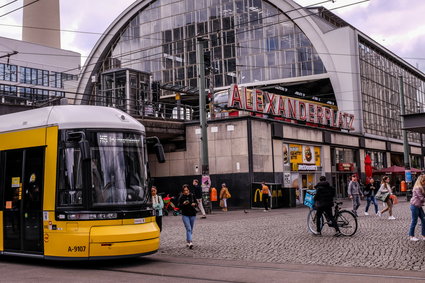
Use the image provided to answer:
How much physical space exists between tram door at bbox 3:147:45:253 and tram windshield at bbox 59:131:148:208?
2.44ft

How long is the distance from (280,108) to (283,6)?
58.9 ft

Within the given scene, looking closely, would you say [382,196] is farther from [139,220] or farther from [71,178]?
[71,178]

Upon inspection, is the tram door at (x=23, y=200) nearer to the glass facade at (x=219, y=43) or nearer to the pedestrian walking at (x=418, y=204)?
the pedestrian walking at (x=418, y=204)

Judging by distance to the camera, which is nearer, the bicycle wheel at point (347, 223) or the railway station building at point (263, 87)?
the bicycle wheel at point (347, 223)

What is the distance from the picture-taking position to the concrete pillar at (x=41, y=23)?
294 feet

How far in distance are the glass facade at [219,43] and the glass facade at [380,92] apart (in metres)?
5.67

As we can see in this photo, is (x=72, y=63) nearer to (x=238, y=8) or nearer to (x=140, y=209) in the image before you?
(x=238, y=8)

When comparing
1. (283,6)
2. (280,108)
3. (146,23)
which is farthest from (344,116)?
(146,23)

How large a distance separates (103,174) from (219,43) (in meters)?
45.7

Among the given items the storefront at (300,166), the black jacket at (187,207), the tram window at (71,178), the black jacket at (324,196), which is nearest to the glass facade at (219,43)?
the storefront at (300,166)

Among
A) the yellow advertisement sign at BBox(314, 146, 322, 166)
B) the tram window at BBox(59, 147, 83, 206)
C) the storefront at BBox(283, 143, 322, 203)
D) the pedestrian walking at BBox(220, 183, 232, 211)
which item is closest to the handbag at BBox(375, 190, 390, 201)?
the pedestrian walking at BBox(220, 183, 232, 211)

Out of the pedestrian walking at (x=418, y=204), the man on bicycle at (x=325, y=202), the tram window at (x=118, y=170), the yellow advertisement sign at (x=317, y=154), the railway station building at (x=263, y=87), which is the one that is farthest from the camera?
the yellow advertisement sign at (x=317, y=154)

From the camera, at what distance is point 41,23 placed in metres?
90.6

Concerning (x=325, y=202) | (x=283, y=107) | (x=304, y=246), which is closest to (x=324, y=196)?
(x=325, y=202)
